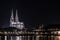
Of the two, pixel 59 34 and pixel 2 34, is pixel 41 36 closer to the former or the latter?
pixel 59 34

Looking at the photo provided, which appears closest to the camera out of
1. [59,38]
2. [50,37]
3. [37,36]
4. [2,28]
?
[59,38]

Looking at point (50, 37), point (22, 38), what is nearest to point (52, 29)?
point (50, 37)

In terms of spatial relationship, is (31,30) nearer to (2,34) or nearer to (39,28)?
(39,28)

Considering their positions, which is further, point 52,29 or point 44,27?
point 44,27

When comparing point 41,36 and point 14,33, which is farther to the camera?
point 14,33

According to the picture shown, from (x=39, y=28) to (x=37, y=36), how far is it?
728mm

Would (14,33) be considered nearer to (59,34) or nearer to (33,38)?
(33,38)

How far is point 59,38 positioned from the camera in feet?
30.7

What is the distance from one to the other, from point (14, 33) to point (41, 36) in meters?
1.81

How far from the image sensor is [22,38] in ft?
40.4

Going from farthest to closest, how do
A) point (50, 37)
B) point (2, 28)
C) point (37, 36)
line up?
point (2, 28) < point (37, 36) < point (50, 37)

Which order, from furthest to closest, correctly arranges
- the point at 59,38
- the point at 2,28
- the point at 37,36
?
1. the point at 2,28
2. the point at 37,36
3. the point at 59,38

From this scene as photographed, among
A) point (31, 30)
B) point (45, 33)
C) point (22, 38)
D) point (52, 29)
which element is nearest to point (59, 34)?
point (52, 29)

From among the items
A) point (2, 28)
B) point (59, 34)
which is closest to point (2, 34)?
point (2, 28)
